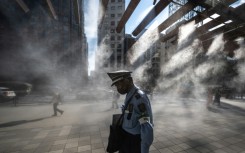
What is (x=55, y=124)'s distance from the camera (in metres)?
6.39

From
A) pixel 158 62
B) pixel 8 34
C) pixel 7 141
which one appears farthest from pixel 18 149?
pixel 158 62

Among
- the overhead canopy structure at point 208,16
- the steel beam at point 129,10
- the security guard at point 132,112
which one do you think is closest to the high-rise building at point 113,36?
the overhead canopy structure at point 208,16

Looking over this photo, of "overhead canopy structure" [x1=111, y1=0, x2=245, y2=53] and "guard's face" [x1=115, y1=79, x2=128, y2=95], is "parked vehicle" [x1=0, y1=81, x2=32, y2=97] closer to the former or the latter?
"overhead canopy structure" [x1=111, y1=0, x2=245, y2=53]

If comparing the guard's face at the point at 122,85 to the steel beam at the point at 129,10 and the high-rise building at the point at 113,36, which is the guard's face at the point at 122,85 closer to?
the steel beam at the point at 129,10

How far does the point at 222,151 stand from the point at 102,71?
184ft

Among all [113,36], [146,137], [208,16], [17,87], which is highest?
[113,36]

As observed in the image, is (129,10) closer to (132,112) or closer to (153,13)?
(153,13)

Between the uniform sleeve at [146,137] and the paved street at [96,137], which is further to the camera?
the paved street at [96,137]

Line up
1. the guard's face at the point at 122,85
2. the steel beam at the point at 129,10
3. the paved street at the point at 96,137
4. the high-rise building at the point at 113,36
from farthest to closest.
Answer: the high-rise building at the point at 113,36 → the paved street at the point at 96,137 → the steel beam at the point at 129,10 → the guard's face at the point at 122,85

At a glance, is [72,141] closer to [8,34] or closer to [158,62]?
[8,34]

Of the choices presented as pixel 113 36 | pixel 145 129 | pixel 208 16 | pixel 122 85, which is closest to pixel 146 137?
pixel 145 129

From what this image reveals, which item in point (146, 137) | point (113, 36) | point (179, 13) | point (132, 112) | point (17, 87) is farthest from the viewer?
point (113, 36)

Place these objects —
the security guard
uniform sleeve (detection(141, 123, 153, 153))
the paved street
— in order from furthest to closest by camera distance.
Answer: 1. the paved street
2. the security guard
3. uniform sleeve (detection(141, 123, 153, 153))

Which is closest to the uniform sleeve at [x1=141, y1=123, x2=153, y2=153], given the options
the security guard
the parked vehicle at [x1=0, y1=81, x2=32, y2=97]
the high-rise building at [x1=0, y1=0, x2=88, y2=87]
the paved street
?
the security guard
